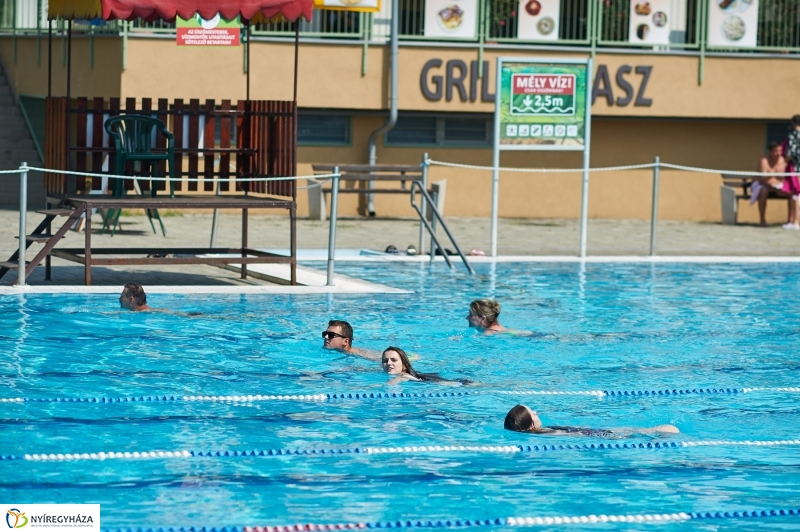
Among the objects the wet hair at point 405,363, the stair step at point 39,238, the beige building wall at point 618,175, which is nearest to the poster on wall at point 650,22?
the beige building wall at point 618,175

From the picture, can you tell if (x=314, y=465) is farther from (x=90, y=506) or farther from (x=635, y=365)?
(x=635, y=365)

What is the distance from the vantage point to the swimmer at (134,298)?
13266 mm

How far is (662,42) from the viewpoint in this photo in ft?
86.0

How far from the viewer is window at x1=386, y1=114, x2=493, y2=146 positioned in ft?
87.1

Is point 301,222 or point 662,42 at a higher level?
point 662,42

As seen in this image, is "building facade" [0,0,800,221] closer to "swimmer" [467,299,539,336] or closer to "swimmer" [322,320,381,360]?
"swimmer" [467,299,539,336]

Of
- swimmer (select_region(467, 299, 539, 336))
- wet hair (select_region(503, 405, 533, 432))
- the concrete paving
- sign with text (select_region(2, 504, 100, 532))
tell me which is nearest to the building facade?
the concrete paving

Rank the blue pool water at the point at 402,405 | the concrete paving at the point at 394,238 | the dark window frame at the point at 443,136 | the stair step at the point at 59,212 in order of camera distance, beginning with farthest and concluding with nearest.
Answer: the dark window frame at the point at 443,136
the concrete paving at the point at 394,238
the stair step at the point at 59,212
the blue pool water at the point at 402,405

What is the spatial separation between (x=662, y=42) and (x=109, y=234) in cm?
1138

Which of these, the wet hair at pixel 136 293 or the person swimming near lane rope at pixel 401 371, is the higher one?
the wet hair at pixel 136 293

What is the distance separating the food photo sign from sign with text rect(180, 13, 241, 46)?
8.91 meters

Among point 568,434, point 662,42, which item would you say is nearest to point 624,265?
point 662,42

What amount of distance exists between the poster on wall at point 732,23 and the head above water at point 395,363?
17.5m

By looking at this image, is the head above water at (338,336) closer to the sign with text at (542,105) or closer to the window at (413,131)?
the sign with text at (542,105)
